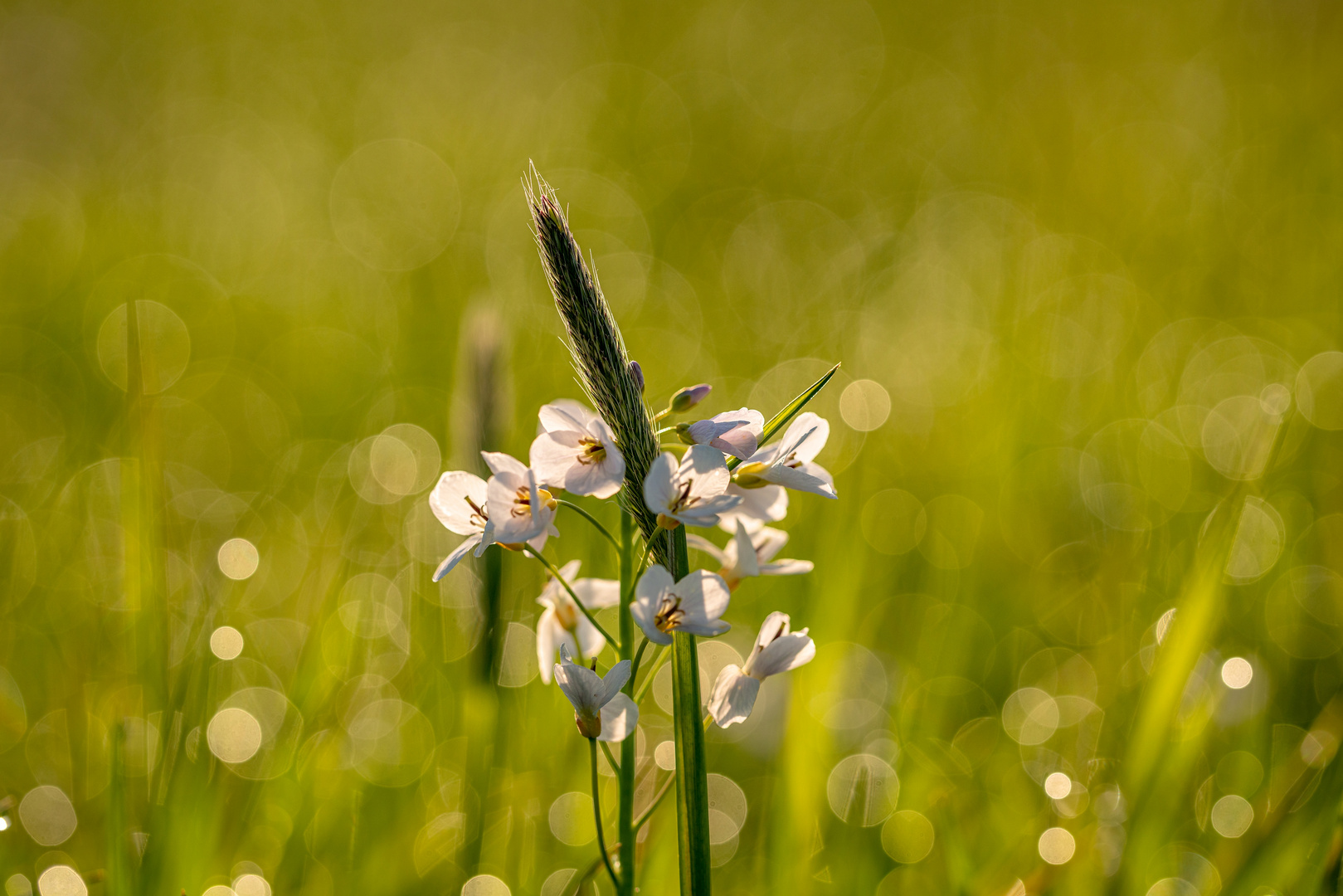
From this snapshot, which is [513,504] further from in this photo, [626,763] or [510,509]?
[626,763]

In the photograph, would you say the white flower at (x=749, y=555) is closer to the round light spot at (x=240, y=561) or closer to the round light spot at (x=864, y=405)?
the round light spot at (x=240, y=561)

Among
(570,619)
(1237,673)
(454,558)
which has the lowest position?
(1237,673)

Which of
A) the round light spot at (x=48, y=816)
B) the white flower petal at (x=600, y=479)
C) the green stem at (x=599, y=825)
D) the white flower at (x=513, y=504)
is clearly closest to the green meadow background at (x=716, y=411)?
the round light spot at (x=48, y=816)

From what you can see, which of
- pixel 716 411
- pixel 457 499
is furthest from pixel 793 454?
pixel 716 411

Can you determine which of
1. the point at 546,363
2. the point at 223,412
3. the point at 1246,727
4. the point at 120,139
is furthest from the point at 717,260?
the point at 120,139

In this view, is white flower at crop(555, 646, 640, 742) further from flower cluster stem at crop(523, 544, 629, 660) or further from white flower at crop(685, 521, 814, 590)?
white flower at crop(685, 521, 814, 590)

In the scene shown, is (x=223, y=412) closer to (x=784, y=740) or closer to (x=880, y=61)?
(x=784, y=740)

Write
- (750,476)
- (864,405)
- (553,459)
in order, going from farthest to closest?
(864,405) < (750,476) < (553,459)

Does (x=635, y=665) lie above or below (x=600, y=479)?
below
